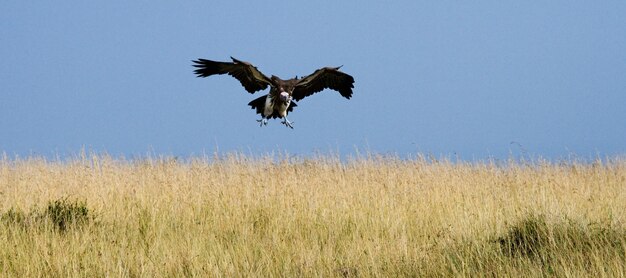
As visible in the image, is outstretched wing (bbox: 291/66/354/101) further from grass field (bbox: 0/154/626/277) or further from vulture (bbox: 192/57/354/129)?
grass field (bbox: 0/154/626/277)

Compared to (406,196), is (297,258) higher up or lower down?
lower down

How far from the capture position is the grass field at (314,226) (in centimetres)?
570

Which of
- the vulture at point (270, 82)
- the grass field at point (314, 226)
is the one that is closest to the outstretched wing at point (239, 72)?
the vulture at point (270, 82)

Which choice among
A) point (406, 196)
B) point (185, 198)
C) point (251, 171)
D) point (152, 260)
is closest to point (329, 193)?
point (406, 196)

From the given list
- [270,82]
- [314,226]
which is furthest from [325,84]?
[314,226]

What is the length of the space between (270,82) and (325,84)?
1062 millimetres

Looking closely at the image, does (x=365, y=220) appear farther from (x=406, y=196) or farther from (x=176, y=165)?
(x=176, y=165)

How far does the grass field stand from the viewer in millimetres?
5695

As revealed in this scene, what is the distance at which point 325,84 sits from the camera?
38.4 ft

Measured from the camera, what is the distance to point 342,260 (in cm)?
588

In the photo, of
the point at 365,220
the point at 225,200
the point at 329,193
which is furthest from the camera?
the point at 329,193

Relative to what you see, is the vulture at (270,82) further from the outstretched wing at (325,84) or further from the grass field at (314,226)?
the grass field at (314,226)

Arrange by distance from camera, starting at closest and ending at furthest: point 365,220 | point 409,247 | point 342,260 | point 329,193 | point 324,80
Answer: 1. point 342,260
2. point 409,247
3. point 365,220
4. point 329,193
5. point 324,80

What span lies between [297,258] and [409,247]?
3.31 ft
